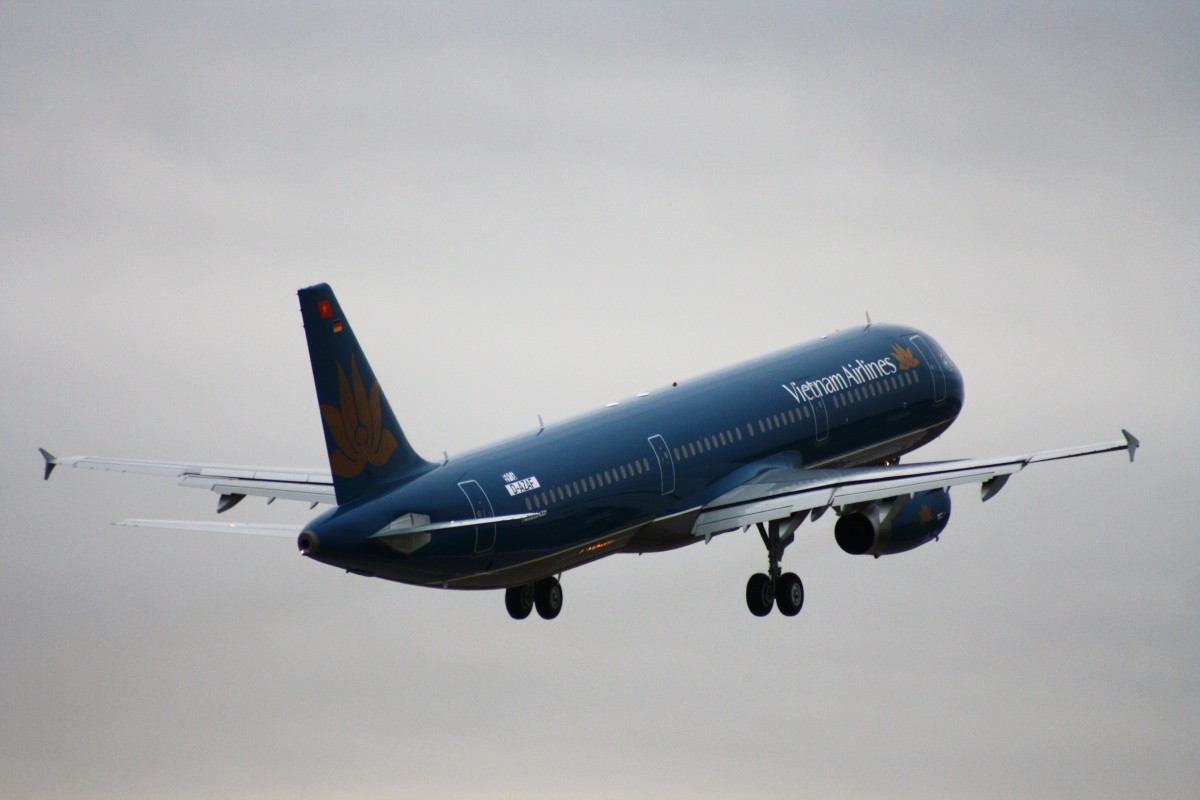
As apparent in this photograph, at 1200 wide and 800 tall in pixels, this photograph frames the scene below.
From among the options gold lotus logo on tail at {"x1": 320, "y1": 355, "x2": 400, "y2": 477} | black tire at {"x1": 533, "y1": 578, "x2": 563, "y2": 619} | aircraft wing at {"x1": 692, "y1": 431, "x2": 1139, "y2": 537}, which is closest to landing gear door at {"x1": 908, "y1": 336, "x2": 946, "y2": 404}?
aircraft wing at {"x1": 692, "y1": 431, "x2": 1139, "y2": 537}

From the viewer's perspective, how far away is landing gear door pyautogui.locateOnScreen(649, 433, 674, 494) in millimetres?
62625

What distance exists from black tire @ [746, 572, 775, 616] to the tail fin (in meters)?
14.3

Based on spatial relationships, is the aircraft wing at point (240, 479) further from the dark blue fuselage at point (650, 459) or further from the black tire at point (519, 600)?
the dark blue fuselage at point (650, 459)

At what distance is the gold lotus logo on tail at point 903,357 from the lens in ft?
240

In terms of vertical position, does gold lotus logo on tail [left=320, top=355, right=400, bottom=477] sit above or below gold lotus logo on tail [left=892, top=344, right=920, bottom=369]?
below

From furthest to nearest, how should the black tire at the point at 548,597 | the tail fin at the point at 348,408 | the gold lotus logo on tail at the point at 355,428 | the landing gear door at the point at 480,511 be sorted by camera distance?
1. the black tire at the point at 548,597
2. the landing gear door at the point at 480,511
3. the gold lotus logo on tail at the point at 355,428
4. the tail fin at the point at 348,408

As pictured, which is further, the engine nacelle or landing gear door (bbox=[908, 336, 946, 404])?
landing gear door (bbox=[908, 336, 946, 404])

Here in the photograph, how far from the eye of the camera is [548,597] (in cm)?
6344

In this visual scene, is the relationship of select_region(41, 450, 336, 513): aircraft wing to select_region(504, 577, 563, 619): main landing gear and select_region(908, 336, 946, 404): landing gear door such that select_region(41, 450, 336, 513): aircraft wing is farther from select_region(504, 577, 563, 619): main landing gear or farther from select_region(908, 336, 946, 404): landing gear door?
select_region(908, 336, 946, 404): landing gear door

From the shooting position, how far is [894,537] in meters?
64.3

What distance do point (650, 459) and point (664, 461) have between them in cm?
62

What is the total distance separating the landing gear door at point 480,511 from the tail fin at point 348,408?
1.75 metres

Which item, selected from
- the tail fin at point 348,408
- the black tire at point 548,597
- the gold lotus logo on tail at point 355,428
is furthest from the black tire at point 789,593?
the gold lotus logo on tail at point 355,428

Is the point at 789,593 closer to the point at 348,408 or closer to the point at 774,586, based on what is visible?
the point at 774,586
